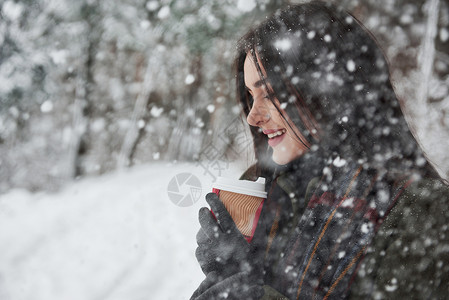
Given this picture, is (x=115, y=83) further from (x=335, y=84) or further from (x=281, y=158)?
(x=335, y=84)

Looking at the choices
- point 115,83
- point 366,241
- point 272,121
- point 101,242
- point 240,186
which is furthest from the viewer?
point 115,83

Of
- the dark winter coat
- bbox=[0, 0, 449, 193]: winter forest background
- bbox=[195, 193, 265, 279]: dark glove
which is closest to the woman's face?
the dark winter coat

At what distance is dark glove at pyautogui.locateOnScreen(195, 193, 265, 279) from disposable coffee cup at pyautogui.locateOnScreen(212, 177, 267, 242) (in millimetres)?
26

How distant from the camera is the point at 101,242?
9.18 ft

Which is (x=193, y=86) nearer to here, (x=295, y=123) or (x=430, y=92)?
(x=430, y=92)

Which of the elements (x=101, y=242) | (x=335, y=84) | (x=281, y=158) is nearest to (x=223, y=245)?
(x=281, y=158)

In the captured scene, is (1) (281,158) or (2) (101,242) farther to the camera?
(2) (101,242)

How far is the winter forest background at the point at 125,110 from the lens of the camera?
2125 mm

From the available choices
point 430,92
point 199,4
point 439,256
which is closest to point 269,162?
point 439,256

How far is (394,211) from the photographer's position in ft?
2.93

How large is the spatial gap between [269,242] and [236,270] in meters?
0.20

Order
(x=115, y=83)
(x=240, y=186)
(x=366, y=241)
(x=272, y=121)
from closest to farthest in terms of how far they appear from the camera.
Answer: (x=366, y=241) < (x=240, y=186) < (x=272, y=121) < (x=115, y=83)

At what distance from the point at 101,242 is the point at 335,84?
2405 mm

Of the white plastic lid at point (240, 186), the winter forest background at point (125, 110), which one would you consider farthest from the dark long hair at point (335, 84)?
the winter forest background at point (125, 110)
